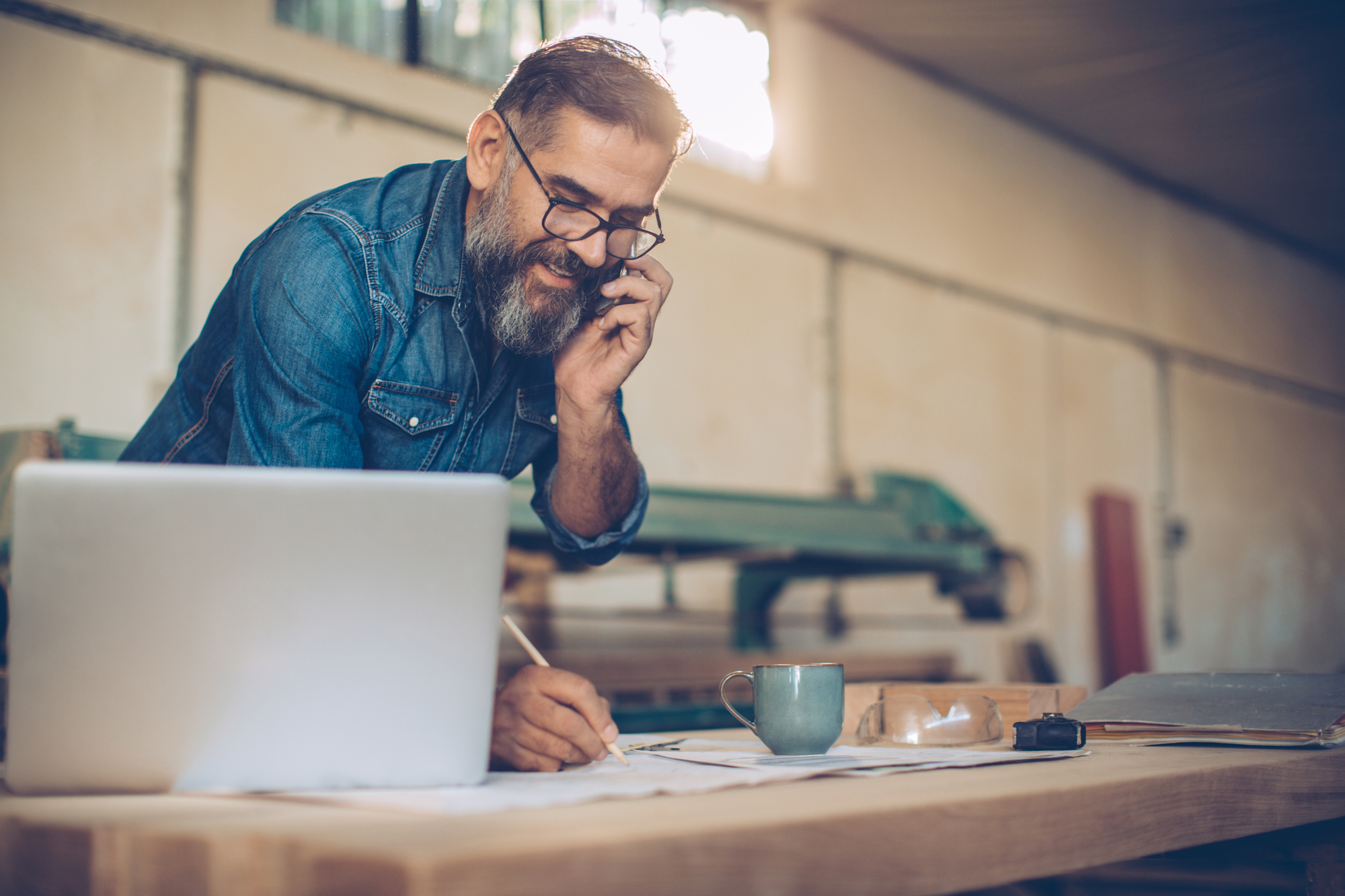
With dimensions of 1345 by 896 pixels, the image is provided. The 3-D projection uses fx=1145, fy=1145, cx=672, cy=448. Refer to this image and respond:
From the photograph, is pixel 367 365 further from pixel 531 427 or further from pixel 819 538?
pixel 819 538

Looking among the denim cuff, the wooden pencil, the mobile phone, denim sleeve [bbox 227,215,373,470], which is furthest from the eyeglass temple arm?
the wooden pencil

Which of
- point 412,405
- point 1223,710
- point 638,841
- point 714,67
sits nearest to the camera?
point 638,841

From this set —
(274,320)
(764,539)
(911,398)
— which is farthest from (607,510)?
(911,398)

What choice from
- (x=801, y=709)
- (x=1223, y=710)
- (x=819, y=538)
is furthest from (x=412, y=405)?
(x=819, y=538)

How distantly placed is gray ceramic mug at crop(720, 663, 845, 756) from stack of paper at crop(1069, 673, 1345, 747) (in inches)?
12.9

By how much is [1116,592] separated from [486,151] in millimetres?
6390

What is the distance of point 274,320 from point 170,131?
286 centimetres

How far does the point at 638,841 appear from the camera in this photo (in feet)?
1.60

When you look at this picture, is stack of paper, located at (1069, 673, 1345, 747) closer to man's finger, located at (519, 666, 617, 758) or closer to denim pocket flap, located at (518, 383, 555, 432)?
man's finger, located at (519, 666, 617, 758)

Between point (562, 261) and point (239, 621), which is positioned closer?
point (239, 621)

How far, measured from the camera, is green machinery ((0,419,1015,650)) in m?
3.32

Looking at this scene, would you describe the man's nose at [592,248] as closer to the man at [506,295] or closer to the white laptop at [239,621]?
the man at [506,295]

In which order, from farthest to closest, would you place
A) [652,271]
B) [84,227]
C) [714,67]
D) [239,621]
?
[714,67], [84,227], [652,271], [239,621]

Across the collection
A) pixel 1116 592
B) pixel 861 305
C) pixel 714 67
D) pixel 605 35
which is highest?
pixel 714 67
